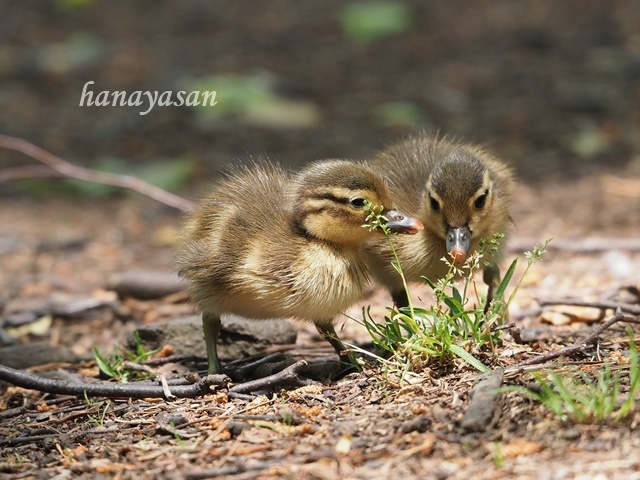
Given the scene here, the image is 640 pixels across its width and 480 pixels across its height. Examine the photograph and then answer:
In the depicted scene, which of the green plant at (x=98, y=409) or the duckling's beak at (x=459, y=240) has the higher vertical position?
the duckling's beak at (x=459, y=240)

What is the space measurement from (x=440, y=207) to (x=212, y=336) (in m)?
1.27

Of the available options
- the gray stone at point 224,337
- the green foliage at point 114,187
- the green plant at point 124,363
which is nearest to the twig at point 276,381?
the green plant at point 124,363

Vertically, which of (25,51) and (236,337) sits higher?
(25,51)

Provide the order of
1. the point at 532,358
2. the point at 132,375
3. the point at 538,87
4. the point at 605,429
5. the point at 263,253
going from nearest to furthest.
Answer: the point at 605,429
the point at 532,358
the point at 263,253
the point at 132,375
the point at 538,87

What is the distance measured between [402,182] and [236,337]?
120cm

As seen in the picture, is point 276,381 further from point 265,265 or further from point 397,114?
point 397,114

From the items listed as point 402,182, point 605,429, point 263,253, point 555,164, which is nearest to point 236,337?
point 263,253

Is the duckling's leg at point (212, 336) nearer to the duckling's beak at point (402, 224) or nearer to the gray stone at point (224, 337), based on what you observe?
the gray stone at point (224, 337)

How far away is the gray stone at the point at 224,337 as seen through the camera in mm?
4445

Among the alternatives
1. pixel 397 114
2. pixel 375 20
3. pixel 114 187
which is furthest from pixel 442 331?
pixel 375 20

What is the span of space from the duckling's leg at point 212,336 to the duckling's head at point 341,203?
65 cm

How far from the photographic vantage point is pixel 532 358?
3.51m

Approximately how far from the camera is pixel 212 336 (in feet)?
13.4

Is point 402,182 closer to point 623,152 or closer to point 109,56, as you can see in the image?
point 623,152
